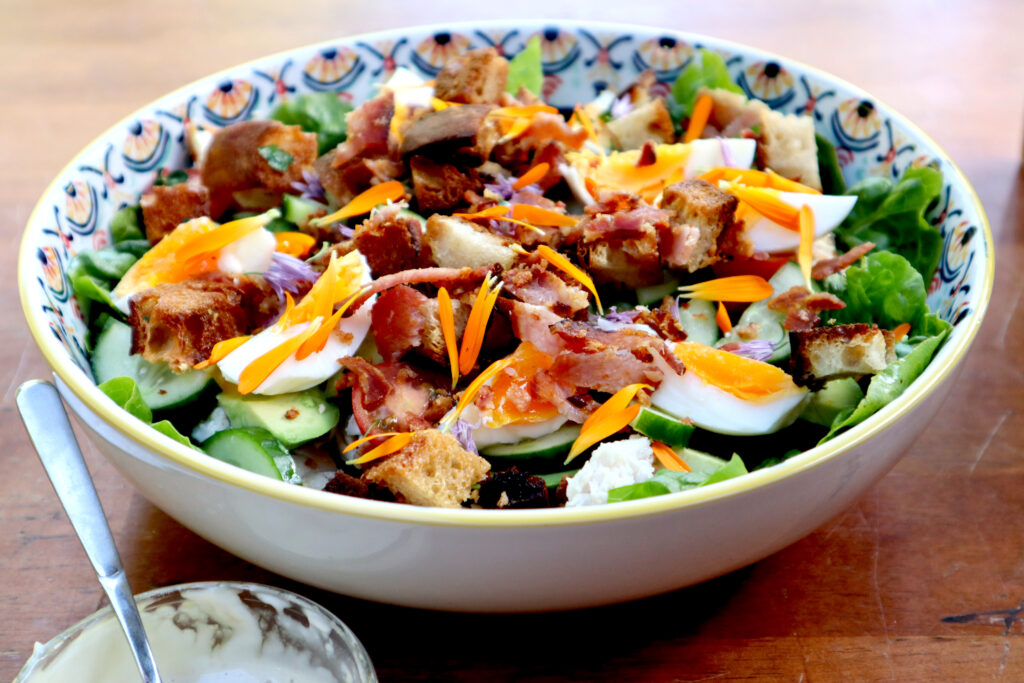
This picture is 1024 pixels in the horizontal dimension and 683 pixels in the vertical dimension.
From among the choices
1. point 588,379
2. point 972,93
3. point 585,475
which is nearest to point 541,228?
point 588,379

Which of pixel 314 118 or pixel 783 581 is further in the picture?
pixel 314 118

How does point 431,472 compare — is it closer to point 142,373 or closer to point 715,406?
point 715,406

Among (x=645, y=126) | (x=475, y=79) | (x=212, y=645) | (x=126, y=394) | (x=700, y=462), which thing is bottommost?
(x=212, y=645)

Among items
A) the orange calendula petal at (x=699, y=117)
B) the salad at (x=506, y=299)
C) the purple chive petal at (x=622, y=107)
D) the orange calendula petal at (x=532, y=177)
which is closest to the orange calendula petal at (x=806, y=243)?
the salad at (x=506, y=299)

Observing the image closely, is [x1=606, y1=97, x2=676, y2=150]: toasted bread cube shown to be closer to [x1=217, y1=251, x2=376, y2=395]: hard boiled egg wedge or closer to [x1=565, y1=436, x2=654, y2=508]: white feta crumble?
[x1=217, y1=251, x2=376, y2=395]: hard boiled egg wedge

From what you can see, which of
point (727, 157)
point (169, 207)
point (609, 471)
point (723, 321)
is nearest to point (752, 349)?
point (723, 321)

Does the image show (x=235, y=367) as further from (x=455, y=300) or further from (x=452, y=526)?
(x=452, y=526)

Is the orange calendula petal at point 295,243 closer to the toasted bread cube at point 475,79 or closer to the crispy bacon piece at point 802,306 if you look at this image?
the toasted bread cube at point 475,79
